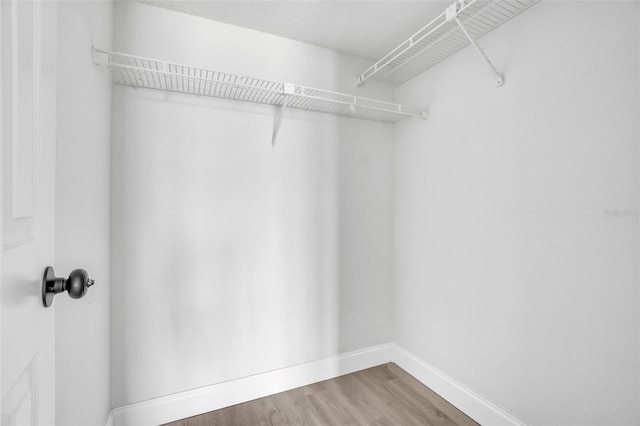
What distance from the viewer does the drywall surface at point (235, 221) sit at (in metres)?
1.52

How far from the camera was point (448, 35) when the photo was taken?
1.59 metres

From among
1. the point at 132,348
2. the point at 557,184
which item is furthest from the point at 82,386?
the point at 557,184

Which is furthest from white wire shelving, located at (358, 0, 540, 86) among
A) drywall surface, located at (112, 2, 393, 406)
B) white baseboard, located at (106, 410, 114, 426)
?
white baseboard, located at (106, 410, 114, 426)

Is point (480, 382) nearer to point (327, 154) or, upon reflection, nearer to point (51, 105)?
point (327, 154)

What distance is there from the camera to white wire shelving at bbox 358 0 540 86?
134 cm

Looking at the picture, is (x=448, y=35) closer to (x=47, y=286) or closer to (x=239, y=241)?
(x=239, y=241)

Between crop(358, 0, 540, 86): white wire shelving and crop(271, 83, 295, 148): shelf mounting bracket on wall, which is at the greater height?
crop(358, 0, 540, 86): white wire shelving

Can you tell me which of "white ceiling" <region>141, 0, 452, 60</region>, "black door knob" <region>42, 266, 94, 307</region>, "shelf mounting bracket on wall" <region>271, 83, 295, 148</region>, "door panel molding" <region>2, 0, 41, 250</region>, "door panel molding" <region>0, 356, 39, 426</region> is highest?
"white ceiling" <region>141, 0, 452, 60</region>

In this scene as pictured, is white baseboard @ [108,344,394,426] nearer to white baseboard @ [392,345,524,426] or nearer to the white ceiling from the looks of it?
white baseboard @ [392,345,524,426]

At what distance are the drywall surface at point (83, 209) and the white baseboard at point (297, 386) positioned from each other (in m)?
0.24

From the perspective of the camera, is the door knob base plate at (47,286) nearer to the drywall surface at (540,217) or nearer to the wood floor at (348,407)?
the wood floor at (348,407)

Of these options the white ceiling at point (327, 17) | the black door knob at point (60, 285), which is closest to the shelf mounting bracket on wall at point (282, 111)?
the white ceiling at point (327, 17)

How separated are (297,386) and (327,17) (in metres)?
2.31

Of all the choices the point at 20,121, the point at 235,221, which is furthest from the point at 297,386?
the point at 20,121
